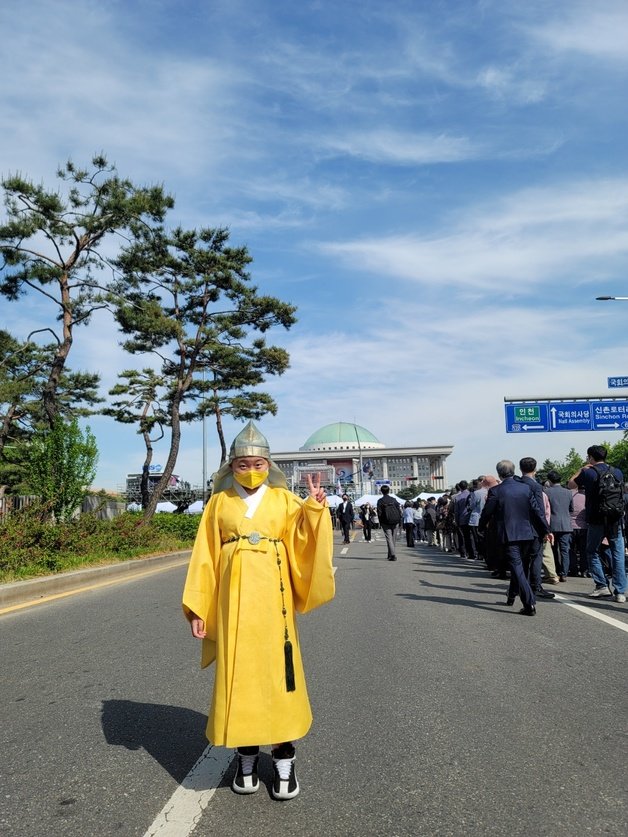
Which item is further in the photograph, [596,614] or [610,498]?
[610,498]

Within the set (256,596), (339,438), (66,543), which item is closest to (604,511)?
(256,596)

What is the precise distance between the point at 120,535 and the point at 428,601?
30.7 ft

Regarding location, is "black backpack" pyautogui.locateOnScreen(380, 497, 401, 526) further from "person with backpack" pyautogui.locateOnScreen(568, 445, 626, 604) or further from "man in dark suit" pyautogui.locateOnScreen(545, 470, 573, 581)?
"person with backpack" pyautogui.locateOnScreen(568, 445, 626, 604)

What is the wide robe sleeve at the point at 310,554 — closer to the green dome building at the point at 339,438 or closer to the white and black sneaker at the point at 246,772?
the white and black sneaker at the point at 246,772

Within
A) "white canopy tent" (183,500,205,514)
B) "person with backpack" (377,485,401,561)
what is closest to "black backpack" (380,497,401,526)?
"person with backpack" (377,485,401,561)

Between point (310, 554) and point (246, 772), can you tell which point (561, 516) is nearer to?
point (310, 554)

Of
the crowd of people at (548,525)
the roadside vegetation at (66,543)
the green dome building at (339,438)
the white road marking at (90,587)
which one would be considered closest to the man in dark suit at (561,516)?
the crowd of people at (548,525)

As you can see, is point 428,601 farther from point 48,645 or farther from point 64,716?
point 64,716

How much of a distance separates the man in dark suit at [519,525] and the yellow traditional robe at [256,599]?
17.5ft

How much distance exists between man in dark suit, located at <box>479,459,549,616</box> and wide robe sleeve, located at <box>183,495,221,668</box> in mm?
5557

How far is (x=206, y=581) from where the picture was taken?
359 centimetres

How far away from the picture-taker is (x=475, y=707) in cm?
468

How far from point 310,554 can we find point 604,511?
688 centimetres

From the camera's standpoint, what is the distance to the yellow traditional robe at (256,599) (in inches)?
129
